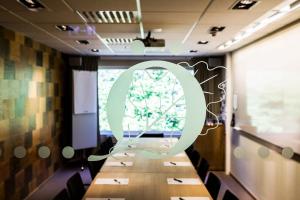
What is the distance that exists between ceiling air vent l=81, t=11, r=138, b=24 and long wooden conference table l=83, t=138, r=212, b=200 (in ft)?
5.57

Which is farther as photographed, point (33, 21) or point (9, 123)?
point (9, 123)

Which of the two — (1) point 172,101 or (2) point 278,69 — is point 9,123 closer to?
(1) point 172,101

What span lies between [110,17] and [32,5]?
2.66ft

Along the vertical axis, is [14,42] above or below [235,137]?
above

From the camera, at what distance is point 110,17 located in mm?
3477

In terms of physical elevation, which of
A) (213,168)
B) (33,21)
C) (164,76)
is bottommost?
(213,168)

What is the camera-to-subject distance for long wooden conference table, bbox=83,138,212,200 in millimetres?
3057

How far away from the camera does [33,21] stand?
366 centimetres

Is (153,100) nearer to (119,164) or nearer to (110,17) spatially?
(110,17)

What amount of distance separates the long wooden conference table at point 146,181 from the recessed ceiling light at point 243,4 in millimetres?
1716

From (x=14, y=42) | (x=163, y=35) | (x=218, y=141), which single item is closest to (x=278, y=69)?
(x=163, y=35)

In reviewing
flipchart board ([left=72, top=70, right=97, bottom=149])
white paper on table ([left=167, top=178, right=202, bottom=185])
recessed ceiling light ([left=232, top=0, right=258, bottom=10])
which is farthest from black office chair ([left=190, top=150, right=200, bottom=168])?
flipchart board ([left=72, top=70, right=97, bottom=149])

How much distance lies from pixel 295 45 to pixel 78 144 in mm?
4772
